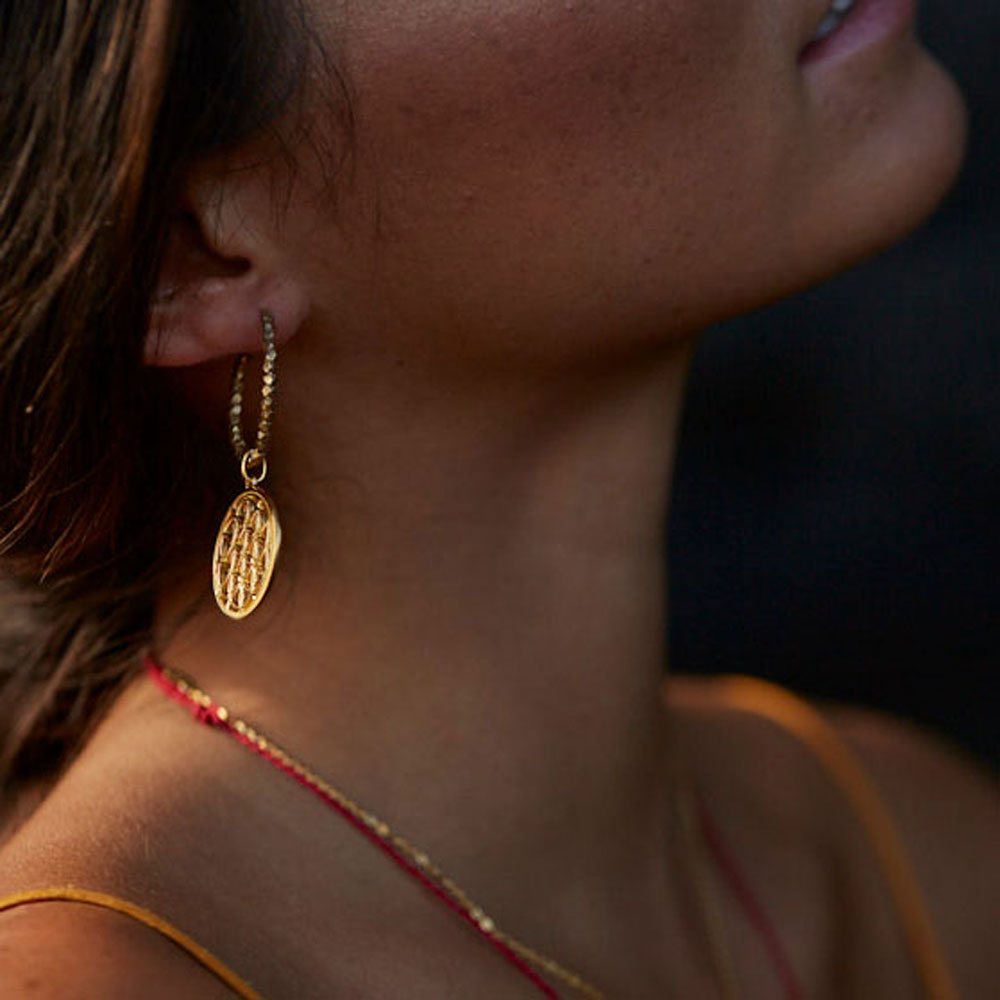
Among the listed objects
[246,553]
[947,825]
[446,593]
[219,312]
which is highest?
[219,312]

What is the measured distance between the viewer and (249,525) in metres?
1.14

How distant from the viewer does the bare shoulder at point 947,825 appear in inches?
61.6

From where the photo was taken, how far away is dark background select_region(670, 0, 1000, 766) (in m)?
2.01

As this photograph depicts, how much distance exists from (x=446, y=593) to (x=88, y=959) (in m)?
0.36

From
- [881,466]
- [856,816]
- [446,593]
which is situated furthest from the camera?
[881,466]

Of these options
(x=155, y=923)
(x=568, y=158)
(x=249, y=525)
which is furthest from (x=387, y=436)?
(x=155, y=923)

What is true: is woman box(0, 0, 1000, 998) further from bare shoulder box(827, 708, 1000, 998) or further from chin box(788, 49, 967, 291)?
bare shoulder box(827, 708, 1000, 998)

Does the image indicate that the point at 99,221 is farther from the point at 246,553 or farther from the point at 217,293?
the point at 246,553

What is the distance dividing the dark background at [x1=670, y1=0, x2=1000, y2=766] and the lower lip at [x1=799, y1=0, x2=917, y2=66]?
0.83 m

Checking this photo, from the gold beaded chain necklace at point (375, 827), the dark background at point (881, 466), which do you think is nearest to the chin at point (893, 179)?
the gold beaded chain necklace at point (375, 827)

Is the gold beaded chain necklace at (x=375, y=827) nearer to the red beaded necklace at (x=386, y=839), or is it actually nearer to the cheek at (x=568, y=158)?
the red beaded necklace at (x=386, y=839)

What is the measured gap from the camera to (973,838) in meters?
1.65

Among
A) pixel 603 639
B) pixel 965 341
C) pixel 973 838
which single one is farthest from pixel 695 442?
pixel 603 639

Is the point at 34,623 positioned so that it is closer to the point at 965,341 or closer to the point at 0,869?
the point at 0,869
